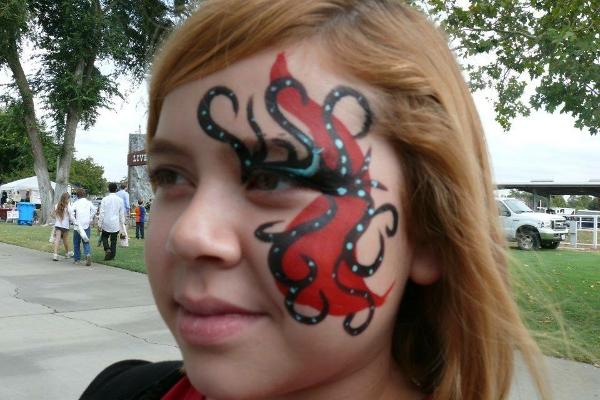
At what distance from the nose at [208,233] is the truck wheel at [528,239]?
17.8m

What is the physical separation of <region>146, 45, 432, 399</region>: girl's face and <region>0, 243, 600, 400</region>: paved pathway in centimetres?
151

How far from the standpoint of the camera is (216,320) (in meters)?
1.04

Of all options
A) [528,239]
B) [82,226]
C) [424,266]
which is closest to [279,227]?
[424,266]

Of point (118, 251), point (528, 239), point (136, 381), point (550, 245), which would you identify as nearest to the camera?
point (136, 381)

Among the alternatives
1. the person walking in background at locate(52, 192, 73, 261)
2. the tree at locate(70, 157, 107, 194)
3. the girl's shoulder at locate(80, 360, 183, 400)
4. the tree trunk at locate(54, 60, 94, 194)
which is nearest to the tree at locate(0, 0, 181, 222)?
the tree trunk at locate(54, 60, 94, 194)

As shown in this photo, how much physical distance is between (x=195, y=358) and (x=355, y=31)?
0.68 metres

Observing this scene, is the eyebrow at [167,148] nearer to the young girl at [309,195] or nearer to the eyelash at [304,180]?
the young girl at [309,195]

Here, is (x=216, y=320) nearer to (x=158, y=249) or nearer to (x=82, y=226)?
(x=158, y=249)

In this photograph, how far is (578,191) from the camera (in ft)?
96.8

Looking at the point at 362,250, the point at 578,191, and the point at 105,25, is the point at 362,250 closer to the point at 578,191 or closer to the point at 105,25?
the point at 105,25

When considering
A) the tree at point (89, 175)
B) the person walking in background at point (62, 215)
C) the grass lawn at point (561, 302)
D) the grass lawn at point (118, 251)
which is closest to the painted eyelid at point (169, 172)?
the grass lawn at point (561, 302)

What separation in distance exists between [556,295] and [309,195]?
6.47 m

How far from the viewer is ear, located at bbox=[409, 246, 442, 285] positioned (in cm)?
122

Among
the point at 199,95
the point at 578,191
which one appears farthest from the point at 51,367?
Answer: the point at 578,191
